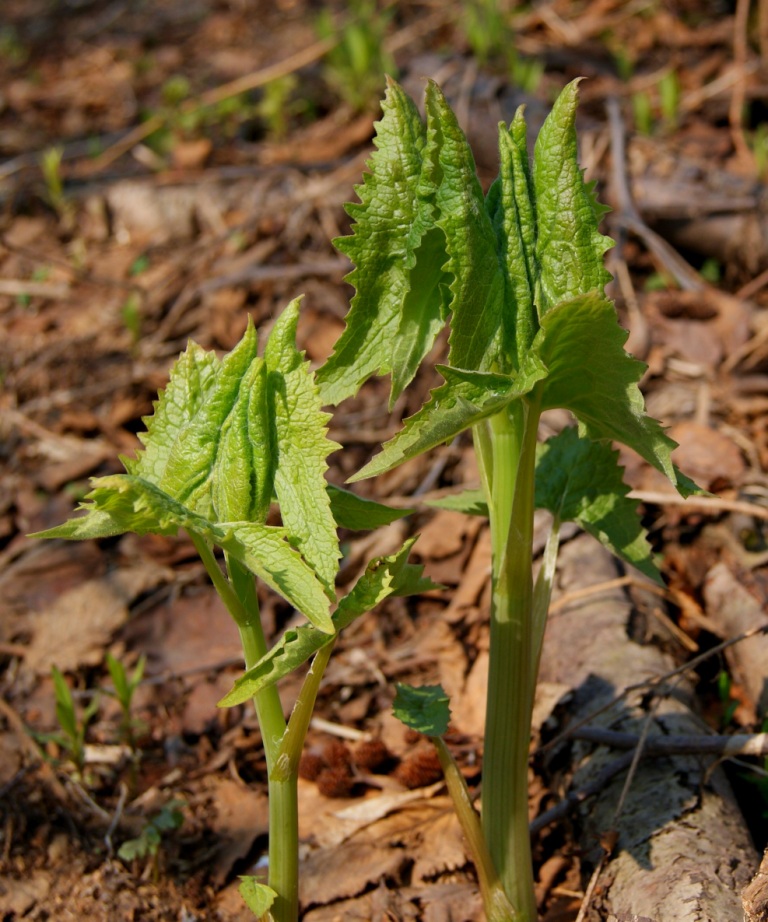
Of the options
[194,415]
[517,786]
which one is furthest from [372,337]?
[517,786]

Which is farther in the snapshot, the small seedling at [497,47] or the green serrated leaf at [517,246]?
the small seedling at [497,47]

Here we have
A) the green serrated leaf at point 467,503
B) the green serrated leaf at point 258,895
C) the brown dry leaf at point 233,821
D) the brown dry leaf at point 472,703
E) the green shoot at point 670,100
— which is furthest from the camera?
the green shoot at point 670,100

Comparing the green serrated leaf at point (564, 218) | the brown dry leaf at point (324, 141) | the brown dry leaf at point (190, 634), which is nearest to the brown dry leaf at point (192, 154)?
the brown dry leaf at point (324, 141)

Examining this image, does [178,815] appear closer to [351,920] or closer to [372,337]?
[351,920]

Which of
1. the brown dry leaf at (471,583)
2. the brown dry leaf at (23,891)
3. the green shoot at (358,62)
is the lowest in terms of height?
the brown dry leaf at (23,891)

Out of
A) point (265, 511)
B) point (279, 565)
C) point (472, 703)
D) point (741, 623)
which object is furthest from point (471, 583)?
point (279, 565)

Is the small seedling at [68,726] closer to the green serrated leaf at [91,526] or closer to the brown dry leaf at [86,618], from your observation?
the brown dry leaf at [86,618]
